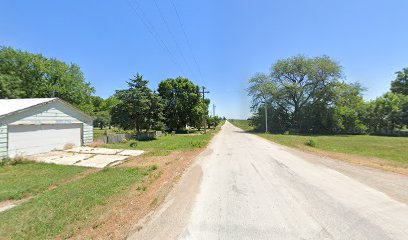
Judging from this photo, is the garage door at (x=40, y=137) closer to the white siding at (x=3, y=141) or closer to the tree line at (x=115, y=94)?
the white siding at (x=3, y=141)

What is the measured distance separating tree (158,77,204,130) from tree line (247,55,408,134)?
47.9ft

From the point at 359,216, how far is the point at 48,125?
1780cm

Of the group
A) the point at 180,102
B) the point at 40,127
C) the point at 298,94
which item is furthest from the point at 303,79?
the point at 40,127

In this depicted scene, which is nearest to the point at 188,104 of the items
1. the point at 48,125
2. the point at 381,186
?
the point at 48,125

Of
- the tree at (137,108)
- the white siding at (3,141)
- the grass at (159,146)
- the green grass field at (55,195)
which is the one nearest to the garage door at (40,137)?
the white siding at (3,141)

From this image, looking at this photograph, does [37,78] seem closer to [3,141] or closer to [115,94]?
[115,94]

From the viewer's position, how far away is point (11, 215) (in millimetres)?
4812

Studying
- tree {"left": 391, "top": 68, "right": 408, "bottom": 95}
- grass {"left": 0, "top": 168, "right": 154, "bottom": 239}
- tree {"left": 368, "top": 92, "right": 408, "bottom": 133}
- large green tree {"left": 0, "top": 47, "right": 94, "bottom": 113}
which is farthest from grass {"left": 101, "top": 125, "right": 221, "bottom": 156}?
tree {"left": 391, "top": 68, "right": 408, "bottom": 95}

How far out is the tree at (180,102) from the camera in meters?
41.7

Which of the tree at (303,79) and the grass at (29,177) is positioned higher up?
the tree at (303,79)

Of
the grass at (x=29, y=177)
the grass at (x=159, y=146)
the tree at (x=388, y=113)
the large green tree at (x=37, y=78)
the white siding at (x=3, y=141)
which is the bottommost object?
the grass at (x=29, y=177)

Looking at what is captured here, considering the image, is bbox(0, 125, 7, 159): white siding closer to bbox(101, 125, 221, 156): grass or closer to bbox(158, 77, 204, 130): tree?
bbox(101, 125, 221, 156): grass

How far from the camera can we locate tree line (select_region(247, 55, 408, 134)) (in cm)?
4084

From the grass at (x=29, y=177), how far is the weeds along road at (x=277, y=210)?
14.7ft
